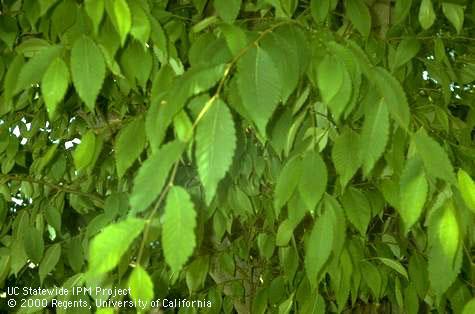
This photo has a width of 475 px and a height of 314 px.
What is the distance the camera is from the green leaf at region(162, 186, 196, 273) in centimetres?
46

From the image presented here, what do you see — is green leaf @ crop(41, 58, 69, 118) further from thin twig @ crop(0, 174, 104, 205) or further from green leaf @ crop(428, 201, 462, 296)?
thin twig @ crop(0, 174, 104, 205)

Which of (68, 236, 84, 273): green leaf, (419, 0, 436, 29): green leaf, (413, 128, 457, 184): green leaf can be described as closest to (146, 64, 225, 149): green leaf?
(413, 128, 457, 184): green leaf

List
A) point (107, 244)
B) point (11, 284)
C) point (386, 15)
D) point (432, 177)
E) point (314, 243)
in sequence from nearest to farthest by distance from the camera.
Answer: point (107, 244) < point (432, 177) < point (314, 243) < point (386, 15) < point (11, 284)

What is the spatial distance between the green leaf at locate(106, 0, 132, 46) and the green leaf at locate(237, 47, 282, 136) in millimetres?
180

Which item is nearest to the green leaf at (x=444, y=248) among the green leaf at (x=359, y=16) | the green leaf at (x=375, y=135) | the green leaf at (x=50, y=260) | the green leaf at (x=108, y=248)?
the green leaf at (x=375, y=135)

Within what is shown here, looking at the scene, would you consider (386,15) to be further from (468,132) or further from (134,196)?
(134,196)

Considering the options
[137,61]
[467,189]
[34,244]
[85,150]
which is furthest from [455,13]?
[34,244]

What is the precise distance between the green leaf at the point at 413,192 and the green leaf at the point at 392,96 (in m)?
0.06

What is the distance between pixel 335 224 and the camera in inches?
32.0

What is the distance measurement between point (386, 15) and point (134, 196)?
3.63 feet

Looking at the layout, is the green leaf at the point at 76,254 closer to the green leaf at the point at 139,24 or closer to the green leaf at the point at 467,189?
the green leaf at the point at 139,24

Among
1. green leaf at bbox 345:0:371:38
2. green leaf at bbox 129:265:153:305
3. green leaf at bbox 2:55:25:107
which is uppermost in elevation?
green leaf at bbox 345:0:371:38

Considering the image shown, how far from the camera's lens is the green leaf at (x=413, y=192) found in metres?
0.65

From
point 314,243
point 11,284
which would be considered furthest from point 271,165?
point 11,284
